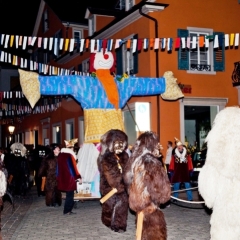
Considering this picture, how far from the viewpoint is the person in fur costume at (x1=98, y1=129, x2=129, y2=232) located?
8.19m

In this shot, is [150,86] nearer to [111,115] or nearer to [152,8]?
[111,115]

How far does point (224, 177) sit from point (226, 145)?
38 centimetres

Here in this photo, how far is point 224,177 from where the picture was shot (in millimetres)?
5395

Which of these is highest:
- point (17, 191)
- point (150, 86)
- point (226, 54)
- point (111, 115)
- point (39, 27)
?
point (39, 27)

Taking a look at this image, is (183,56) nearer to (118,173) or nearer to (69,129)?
(69,129)

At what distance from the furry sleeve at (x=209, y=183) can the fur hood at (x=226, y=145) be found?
0.17ft

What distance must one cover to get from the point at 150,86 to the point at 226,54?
7.09 metres

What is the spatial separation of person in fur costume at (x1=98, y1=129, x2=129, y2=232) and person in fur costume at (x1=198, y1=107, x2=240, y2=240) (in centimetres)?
286

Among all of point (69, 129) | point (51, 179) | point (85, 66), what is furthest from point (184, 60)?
point (69, 129)

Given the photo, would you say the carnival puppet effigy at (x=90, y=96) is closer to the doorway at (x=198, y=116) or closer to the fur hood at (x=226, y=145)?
the doorway at (x=198, y=116)

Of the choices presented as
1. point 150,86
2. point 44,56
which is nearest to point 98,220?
point 150,86

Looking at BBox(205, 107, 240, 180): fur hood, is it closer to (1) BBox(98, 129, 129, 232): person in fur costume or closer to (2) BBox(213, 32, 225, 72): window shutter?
(1) BBox(98, 129, 129, 232): person in fur costume

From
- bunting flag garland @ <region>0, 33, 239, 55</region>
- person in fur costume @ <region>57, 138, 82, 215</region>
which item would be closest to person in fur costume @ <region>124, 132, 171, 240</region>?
person in fur costume @ <region>57, 138, 82, 215</region>

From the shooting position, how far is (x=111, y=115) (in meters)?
11.8
